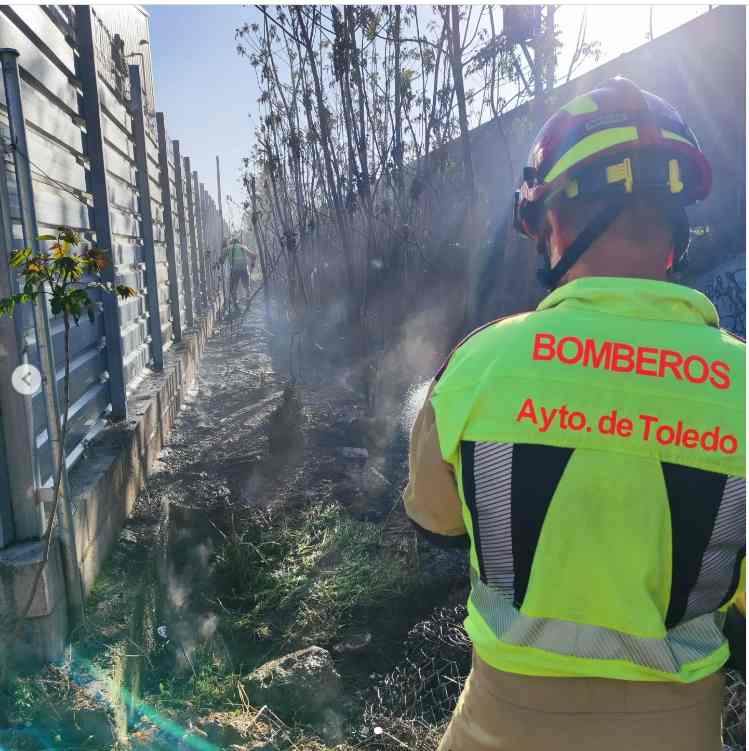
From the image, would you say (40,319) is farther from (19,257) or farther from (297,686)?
(297,686)

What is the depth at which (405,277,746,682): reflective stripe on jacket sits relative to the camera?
979mm

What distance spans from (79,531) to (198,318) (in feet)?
24.2

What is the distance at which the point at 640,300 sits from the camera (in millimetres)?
1062

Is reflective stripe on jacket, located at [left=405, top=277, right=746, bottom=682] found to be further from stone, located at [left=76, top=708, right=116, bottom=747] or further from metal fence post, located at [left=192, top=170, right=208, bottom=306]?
metal fence post, located at [left=192, top=170, right=208, bottom=306]

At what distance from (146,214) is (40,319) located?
357 centimetres

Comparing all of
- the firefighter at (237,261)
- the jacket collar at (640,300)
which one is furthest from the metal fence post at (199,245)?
the jacket collar at (640,300)

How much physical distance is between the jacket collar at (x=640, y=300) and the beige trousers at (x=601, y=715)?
59 centimetres

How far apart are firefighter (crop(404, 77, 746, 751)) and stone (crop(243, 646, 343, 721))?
1536mm

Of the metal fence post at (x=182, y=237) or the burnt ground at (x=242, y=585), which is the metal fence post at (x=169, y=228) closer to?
the metal fence post at (x=182, y=237)

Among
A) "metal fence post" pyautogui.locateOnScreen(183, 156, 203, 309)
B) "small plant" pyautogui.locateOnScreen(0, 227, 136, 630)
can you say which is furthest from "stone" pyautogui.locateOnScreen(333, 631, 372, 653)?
"metal fence post" pyautogui.locateOnScreen(183, 156, 203, 309)

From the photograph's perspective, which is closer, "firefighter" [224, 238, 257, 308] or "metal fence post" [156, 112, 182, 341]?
"metal fence post" [156, 112, 182, 341]

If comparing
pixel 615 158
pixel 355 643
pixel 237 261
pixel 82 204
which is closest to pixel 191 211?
pixel 237 261

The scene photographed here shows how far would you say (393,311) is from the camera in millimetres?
7754

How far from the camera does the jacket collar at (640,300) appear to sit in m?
1.06
